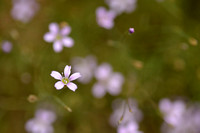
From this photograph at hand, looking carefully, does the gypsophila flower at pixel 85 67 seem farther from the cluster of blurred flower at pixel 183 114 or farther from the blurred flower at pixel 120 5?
the cluster of blurred flower at pixel 183 114

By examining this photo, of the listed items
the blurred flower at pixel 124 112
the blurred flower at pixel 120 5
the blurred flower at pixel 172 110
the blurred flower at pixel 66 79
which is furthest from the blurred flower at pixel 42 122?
the blurred flower at pixel 120 5

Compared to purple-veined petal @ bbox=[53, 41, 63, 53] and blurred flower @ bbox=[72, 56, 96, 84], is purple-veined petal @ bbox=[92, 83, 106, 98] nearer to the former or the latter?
blurred flower @ bbox=[72, 56, 96, 84]

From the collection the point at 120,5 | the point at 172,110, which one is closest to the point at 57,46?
the point at 120,5

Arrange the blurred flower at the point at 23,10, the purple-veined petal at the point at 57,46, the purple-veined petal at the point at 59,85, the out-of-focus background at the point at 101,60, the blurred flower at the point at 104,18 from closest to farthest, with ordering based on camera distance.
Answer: the purple-veined petal at the point at 59,85 < the purple-veined petal at the point at 57,46 < the blurred flower at the point at 104,18 < the out-of-focus background at the point at 101,60 < the blurred flower at the point at 23,10

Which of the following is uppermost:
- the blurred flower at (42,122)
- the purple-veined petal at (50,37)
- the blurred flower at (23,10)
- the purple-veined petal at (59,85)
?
the blurred flower at (23,10)

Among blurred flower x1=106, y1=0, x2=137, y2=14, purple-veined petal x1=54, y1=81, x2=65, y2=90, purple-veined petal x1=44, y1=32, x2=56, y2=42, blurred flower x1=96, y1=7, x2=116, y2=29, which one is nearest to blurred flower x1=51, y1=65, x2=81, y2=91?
purple-veined petal x1=54, y1=81, x2=65, y2=90

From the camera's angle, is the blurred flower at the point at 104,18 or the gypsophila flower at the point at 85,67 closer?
the blurred flower at the point at 104,18

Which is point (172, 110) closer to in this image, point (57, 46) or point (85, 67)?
point (85, 67)
